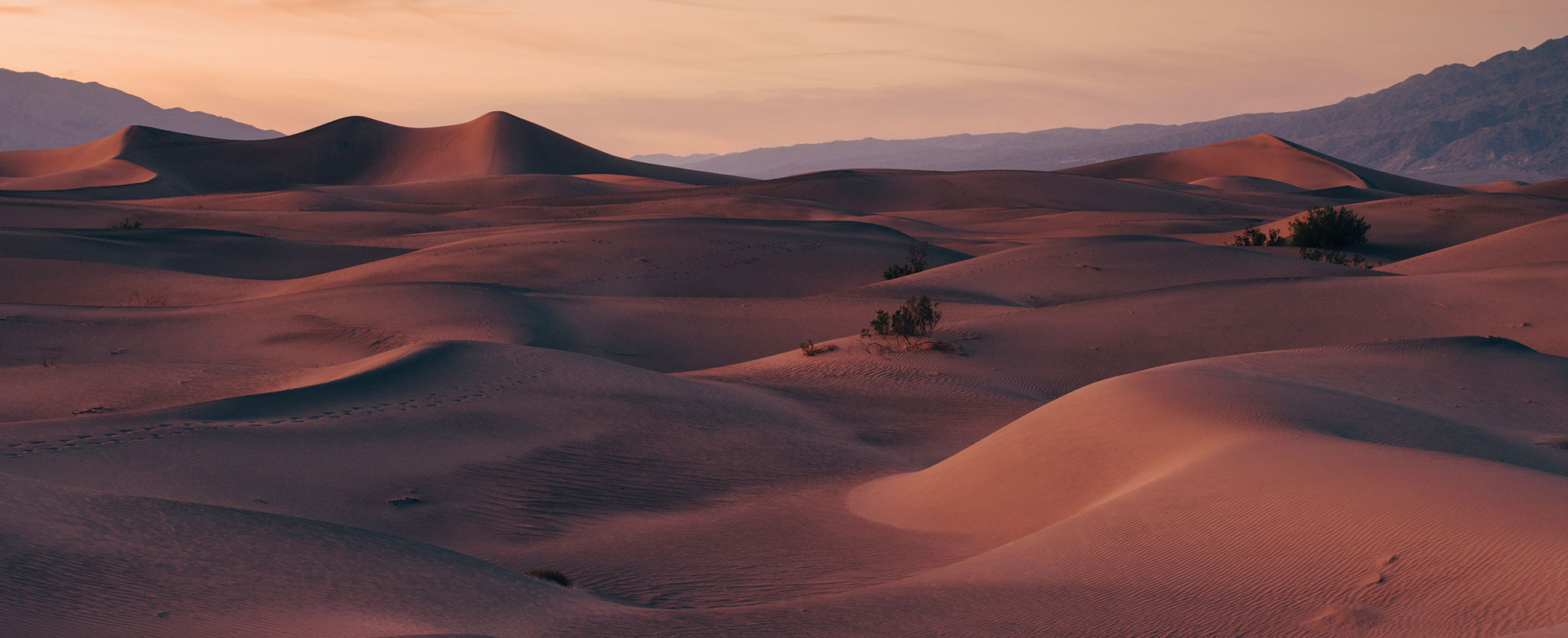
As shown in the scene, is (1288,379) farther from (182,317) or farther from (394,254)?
(394,254)

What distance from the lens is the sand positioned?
5465mm

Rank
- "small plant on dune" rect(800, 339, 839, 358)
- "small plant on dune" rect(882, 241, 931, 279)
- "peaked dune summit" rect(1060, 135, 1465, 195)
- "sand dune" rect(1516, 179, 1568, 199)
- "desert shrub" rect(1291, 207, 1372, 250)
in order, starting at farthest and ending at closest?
"peaked dune summit" rect(1060, 135, 1465, 195) < "sand dune" rect(1516, 179, 1568, 199) < "desert shrub" rect(1291, 207, 1372, 250) < "small plant on dune" rect(882, 241, 931, 279) < "small plant on dune" rect(800, 339, 839, 358)

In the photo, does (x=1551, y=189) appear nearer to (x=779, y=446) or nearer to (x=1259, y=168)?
(x=1259, y=168)

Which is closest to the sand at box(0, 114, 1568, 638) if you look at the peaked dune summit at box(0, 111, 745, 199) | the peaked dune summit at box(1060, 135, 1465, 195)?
the peaked dune summit at box(0, 111, 745, 199)

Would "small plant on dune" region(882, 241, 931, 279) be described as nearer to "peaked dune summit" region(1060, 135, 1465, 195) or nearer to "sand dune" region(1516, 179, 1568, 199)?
"sand dune" region(1516, 179, 1568, 199)

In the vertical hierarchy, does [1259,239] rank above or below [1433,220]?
below

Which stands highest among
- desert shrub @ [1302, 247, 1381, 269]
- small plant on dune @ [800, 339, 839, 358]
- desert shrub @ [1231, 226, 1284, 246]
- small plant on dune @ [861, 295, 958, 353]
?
desert shrub @ [1231, 226, 1284, 246]

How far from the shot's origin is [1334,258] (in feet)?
91.8

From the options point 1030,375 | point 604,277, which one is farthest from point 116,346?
point 1030,375

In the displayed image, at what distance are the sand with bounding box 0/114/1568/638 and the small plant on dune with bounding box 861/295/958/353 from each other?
0.31m

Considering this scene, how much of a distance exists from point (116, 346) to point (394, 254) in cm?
1418

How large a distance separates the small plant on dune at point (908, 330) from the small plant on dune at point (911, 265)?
9.04 m

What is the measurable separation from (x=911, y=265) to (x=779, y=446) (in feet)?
58.3

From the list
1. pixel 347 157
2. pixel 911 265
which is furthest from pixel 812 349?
pixel 347 157
